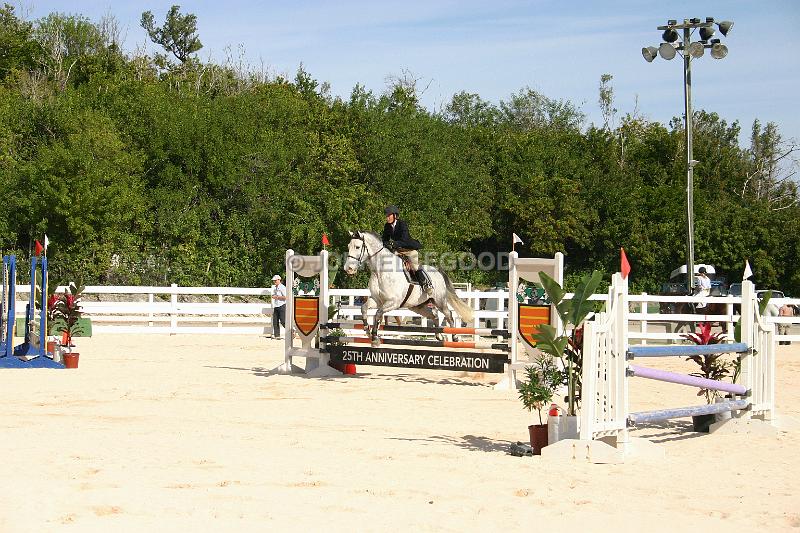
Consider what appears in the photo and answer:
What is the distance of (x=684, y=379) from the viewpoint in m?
8.59

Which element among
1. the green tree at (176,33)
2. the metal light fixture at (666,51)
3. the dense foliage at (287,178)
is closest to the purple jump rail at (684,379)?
the metal light fixture at (666,51)

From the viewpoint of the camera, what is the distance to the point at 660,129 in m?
52.3

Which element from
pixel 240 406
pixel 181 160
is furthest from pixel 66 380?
pixel 181 160

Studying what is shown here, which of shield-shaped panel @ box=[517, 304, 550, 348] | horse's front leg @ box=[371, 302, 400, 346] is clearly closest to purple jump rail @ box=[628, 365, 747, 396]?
shield-shaped panel @ box=[517, 304, 550, 348]

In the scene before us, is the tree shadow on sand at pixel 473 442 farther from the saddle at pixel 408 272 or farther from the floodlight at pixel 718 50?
the floodlight at pixel 718 50

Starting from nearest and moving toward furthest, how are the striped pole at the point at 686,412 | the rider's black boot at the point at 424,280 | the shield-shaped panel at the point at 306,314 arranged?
1. the striped pole at the point at 686,412
2. the shield-shaped panel at the point at 306,314
3. the rider's black boot at the point at 424,280

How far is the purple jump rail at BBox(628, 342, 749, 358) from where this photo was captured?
26.6 ft

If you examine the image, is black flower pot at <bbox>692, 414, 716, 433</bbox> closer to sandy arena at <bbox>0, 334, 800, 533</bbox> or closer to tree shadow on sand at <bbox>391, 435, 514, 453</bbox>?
sandy arena at <bbox>0, 334, 800, 533</bbox>

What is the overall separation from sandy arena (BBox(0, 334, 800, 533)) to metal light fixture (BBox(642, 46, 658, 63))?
40.9 feet

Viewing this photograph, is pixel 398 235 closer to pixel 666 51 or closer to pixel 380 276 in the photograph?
pixel 380 276

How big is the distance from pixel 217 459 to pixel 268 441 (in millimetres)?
943

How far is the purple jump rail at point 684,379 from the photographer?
7.94m

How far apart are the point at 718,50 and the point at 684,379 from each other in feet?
51.2

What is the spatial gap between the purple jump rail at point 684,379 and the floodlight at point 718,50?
14588mm
